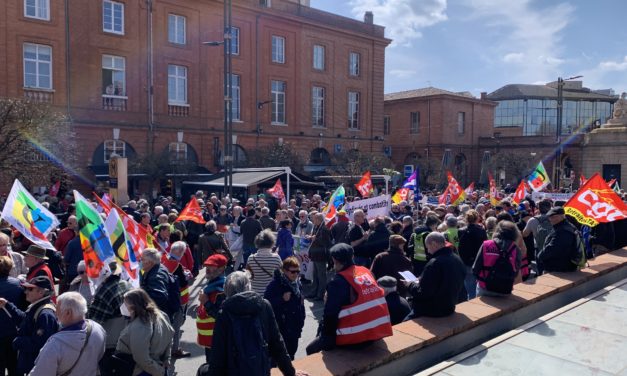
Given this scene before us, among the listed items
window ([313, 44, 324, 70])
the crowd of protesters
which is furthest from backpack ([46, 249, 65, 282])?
window ([313, 44, 324, 70])

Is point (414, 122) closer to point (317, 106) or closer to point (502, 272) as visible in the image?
point (317, 106)

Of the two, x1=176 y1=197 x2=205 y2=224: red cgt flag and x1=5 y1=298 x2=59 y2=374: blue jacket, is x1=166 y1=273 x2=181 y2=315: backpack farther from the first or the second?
x1=176 y1=197 x2=205 y2=224: red cgt flag

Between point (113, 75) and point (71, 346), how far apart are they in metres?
27.5

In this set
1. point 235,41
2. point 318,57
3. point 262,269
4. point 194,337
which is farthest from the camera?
point 318,57

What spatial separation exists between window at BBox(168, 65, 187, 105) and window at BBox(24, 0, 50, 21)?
23.0ft

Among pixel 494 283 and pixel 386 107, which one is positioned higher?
pixel 386 107

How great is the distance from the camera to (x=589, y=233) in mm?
10062

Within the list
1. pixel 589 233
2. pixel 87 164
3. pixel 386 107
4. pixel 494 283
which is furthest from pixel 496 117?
pixel 494 283

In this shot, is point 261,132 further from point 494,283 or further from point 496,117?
point 496,117

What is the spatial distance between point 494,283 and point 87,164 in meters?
25.0

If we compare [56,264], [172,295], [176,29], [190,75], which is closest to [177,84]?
[190,75]

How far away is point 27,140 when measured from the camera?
49.1ft

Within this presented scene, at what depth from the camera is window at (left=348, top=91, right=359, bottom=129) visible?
1598 inches

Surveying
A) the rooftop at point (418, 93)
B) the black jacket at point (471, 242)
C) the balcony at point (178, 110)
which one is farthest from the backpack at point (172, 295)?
the rooftop at point (418, 93)
